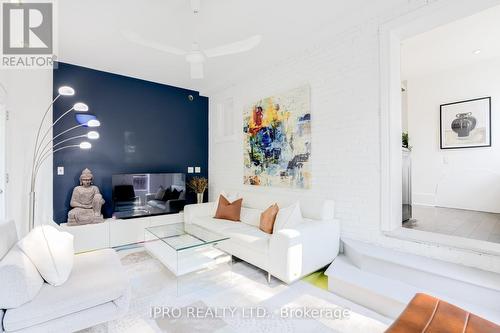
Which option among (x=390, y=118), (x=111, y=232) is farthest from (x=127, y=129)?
(x=390, y=118)

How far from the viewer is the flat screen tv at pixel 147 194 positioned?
3.77 meters

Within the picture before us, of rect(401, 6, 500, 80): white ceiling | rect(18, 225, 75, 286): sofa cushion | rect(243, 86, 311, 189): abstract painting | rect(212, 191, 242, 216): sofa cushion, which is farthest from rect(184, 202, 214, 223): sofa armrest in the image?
rect(401, 6, 500, 80): white ceiling

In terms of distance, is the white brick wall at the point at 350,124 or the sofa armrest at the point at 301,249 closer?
the sofa armrest at the point at 301,249

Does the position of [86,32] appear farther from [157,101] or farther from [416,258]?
[416,258]

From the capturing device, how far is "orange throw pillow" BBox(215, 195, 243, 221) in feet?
11.8

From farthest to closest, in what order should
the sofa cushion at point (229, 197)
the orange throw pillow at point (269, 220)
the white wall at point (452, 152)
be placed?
1. the sofa cushion at point (229, 197)
2. the white wall at point (452, 152)
3. the orange throw pillow at point (269, 220)

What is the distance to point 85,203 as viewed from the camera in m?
3.53

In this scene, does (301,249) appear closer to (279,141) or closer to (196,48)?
(279,141)

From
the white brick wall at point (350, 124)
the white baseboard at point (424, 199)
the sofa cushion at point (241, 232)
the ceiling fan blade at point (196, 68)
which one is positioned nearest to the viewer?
the ceiling fan blade at point (196, 68)

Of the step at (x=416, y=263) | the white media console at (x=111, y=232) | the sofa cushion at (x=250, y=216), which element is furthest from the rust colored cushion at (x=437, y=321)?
the white media console at (x=111, y=232)

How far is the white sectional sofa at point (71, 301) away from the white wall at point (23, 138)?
1.62m

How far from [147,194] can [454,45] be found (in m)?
5.14

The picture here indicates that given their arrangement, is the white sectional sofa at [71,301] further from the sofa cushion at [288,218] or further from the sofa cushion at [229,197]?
the sofa cushion at [229,197]

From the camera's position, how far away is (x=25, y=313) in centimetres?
141
